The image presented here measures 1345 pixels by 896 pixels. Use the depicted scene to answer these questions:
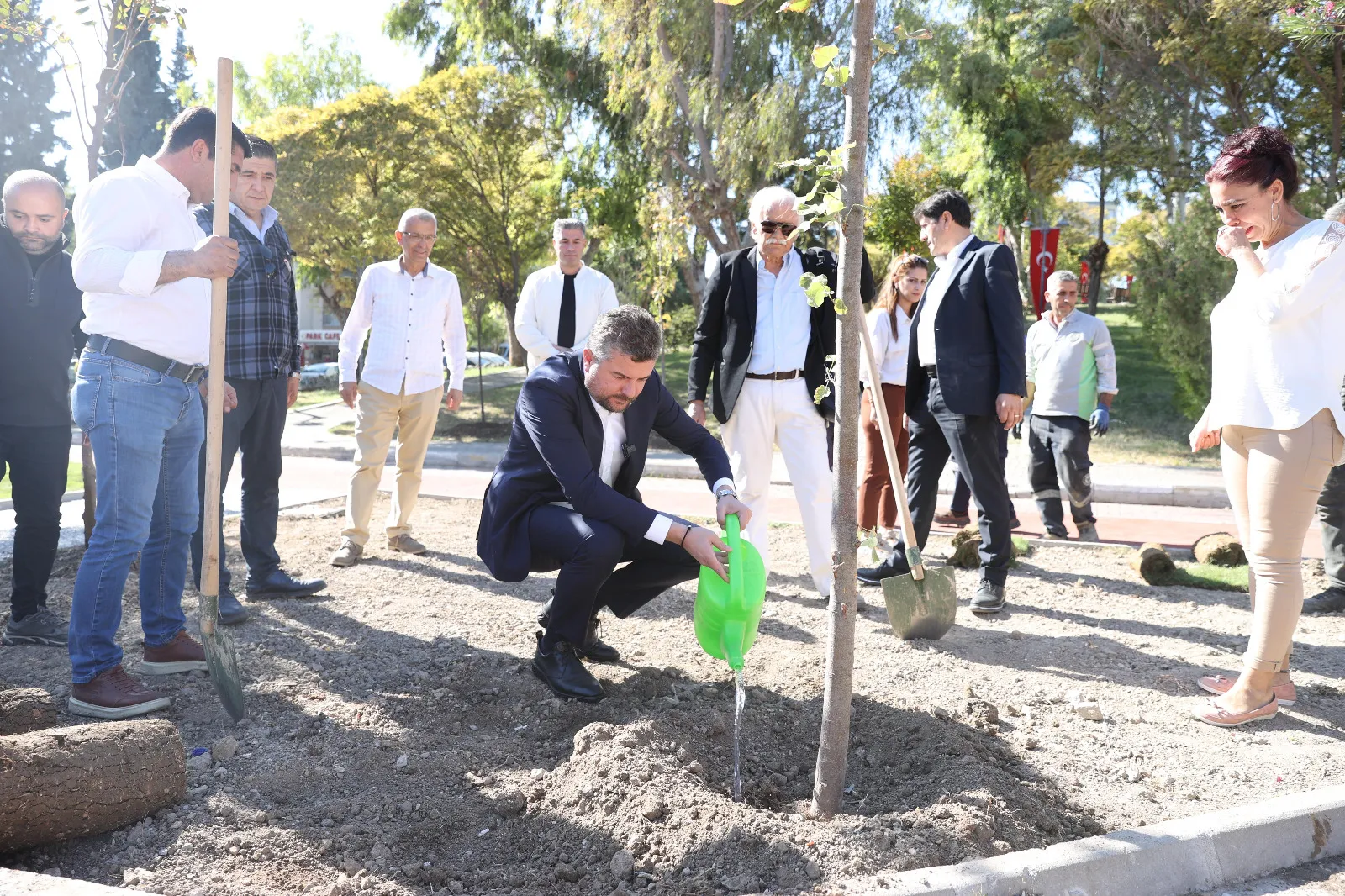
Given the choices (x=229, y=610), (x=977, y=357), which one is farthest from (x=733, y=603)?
(x=229, y=610)

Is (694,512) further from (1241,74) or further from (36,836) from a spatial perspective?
(1241,74)

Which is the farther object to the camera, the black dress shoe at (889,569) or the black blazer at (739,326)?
the black dress shoe at (889,569)

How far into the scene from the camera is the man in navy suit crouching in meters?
3.53

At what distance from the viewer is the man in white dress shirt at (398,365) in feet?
20.2

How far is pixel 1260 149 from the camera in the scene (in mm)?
3404

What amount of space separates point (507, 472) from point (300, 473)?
8.92 m

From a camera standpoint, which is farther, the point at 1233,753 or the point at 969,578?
the point at 969,578

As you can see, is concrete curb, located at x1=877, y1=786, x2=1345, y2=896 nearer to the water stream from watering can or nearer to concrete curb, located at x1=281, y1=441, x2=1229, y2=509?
the water stream from watering can

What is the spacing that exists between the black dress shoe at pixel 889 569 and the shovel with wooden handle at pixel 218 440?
3.26 m

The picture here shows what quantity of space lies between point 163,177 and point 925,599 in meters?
3.52

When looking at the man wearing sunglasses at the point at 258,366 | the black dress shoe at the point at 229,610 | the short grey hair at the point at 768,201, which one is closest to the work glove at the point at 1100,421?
the short grey hair at the point at 768,201

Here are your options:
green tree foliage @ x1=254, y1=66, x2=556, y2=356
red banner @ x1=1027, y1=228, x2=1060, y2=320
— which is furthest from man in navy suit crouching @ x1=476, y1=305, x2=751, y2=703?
green tree foliage @ x1=254, y1=66, x2=556, y2=356

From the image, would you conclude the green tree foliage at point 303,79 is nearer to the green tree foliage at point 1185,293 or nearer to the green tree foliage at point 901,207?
the green tree foliage at point 901,207

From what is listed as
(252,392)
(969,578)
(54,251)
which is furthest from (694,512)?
(54,251)
